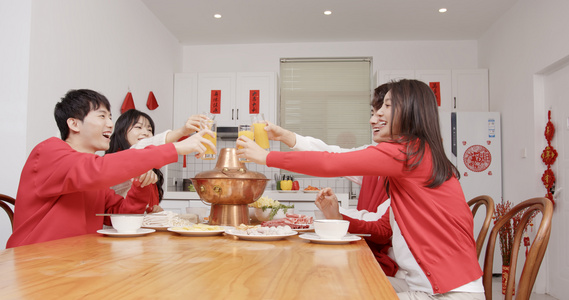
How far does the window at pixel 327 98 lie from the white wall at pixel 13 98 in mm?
3197

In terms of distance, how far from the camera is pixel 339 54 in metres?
5.45

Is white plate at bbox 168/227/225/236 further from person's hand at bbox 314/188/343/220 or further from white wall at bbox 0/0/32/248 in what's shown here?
white wall at bbox 0/0/32/248

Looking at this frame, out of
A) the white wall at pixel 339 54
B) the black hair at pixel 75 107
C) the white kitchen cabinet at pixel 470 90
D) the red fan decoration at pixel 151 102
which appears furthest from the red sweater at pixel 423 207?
the white wall at pixel 339 54

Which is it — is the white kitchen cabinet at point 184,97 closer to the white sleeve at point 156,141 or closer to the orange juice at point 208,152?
the white sleeve at point 156,141

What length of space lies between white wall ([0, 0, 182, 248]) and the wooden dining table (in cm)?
178

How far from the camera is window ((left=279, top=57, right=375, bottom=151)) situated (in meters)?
5.41

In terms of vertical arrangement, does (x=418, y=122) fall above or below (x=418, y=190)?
above

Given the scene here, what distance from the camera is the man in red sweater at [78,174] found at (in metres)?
1.33

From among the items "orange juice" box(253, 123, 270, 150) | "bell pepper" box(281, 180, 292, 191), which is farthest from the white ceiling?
"orange juice" box(253, 123, 270, 150)

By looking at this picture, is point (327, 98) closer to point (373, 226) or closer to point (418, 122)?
point (373, 226)

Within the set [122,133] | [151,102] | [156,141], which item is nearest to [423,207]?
[156,141]

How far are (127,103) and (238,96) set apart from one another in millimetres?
1515

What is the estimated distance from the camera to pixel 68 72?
3.08m

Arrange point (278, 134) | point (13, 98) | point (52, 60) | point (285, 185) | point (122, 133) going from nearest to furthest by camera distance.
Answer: point (278, 134) → point (122, 133) → point (13, 98) → point (52, 60) → point (285, 185)
